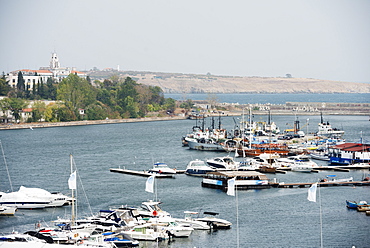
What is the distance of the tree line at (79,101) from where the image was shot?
82.0 metres

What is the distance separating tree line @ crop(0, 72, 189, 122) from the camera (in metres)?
82.0

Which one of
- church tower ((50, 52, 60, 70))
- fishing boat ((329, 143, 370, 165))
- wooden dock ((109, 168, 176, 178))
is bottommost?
wooden dock ((109, 168, 176, 178))

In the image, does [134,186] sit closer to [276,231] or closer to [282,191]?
[282,191]

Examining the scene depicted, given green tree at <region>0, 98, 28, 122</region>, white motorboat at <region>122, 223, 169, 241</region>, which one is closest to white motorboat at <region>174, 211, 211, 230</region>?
white motorboat at <region>122, 223, 169, 241</region>

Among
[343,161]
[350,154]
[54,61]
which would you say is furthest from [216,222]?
[54,61]

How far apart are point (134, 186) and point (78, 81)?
56480 mm

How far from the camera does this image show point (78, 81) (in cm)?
8838

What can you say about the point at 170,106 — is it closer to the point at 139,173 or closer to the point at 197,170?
the point at 139,173

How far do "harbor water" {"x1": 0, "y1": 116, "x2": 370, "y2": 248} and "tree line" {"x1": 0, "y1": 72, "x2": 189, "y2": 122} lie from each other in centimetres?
2672

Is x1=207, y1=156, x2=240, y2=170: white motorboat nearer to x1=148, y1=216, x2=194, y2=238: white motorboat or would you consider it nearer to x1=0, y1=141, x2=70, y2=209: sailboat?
x1=0, y1=141, x2=70, y2=209: sailboat

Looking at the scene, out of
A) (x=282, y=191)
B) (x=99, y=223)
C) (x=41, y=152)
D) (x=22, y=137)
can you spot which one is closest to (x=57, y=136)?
(x=22, y=137)

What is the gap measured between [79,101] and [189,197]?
58.2 meters

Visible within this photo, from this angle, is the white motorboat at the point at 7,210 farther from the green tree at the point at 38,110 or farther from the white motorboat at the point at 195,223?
the green tree at the point at 38,110

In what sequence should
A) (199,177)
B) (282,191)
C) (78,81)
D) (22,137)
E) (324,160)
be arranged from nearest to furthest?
(282,191), (199,177), (324,160), (22,137), (78,81)
